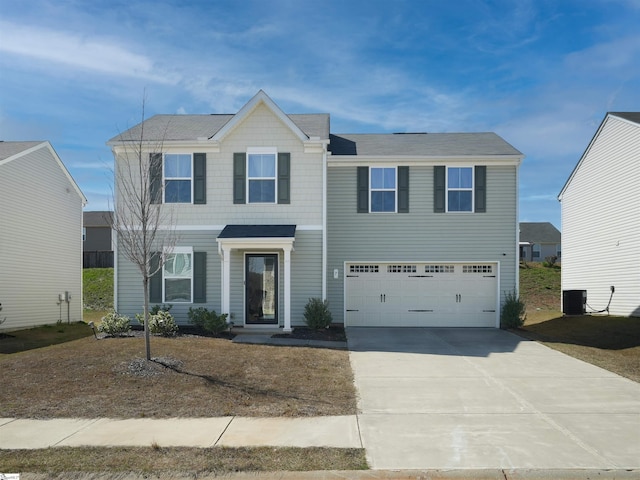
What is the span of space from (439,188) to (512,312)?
467 cm

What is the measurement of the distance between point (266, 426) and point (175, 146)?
11820mm

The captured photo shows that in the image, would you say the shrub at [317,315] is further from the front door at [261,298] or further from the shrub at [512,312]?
the shrub at [512,312]

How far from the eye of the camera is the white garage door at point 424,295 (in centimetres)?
1845

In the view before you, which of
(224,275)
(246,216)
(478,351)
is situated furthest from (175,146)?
(478,351)

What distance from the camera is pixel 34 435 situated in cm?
736

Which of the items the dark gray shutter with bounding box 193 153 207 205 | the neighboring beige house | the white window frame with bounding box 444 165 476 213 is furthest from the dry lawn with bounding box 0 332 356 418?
the neighboring beige house

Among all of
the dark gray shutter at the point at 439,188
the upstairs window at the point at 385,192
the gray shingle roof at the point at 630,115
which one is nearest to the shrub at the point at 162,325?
the upstairs window at the point at 385,192

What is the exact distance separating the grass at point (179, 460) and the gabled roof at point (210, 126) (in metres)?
10.3

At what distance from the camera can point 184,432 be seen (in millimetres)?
7398

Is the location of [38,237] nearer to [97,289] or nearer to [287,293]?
[287,293]

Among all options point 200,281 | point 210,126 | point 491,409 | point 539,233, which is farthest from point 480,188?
point 539,233

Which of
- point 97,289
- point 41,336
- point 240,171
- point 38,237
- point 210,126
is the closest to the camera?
point 240,171

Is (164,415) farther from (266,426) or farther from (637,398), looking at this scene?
(637,398)

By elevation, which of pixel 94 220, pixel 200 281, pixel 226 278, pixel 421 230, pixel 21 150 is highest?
pixel 21 150
